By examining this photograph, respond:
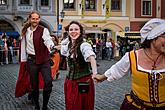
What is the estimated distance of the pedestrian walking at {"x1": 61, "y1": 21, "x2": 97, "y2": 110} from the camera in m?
5.30

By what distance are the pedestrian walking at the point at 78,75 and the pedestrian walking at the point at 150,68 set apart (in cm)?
172

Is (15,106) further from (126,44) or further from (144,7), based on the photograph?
(144,7)

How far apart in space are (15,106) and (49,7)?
29757 mm

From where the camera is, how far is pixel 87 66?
5449 mm

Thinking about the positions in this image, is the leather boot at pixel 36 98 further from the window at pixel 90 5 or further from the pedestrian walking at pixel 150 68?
the window at pixel 90 5

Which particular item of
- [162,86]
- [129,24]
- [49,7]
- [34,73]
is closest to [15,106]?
[34,73]

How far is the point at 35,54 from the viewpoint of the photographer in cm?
728

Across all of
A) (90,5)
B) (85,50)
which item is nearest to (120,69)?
(85,50)

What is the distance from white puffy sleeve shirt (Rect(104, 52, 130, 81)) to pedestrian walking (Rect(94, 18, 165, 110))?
0.8 inches

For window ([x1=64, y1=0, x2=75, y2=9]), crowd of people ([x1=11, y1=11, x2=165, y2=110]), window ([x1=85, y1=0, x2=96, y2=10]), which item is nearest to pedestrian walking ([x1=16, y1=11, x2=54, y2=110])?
crowd of people ([x1=11, y1=11, x2=165, y2=110])

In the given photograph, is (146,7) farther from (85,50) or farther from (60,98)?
(85,50)

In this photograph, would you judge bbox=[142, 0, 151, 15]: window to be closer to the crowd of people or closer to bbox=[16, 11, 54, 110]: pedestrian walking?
the crowd of people

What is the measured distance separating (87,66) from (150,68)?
2040 mm

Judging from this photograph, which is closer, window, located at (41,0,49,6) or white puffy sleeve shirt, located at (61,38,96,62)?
white puffy sleeve shirt, located at (61,38,96,62)
